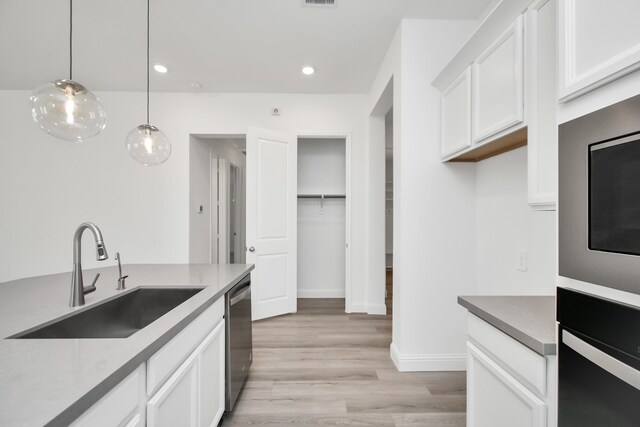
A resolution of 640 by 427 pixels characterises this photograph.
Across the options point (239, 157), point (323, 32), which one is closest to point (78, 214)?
point (239, 157)

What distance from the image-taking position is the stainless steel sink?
1177 millimetres

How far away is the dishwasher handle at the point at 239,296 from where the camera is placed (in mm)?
1902

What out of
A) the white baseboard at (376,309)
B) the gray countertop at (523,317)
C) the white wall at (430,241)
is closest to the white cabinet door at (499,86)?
the white wall at (430,241)

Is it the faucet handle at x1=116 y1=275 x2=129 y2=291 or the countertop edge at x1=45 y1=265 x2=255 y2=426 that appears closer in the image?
the countertop edge at x1=45 y1=265 x2=255 y2=426

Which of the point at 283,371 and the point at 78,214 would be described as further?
the point at 78,214

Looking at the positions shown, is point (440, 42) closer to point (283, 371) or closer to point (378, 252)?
point (378, 252)

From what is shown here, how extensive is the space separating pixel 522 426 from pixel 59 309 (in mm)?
1874

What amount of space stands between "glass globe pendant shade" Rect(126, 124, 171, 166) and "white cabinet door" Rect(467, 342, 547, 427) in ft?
8.30

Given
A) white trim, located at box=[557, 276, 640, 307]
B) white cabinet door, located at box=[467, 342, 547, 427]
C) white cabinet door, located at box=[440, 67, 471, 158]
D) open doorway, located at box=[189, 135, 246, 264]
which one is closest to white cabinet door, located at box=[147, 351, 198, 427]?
white cabinet door, located at box=[467, 342, 547, 427]

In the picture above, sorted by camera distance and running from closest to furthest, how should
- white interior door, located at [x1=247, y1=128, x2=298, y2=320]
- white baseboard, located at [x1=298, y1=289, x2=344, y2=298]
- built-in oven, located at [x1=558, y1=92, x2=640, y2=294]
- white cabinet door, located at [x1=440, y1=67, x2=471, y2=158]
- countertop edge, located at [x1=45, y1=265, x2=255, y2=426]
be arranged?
countertop edge, located at [x1=45, y1=265, x2=255, y2=426] < built-in oven, located at [x1=558, y1=92, x2=640, y2=294] < white cabinet door, located at [x1=440, y1=67, x2=471, y2=158] < white interior door, located at [x1=247, y1=128, x2=298, y2=320] < white baseboard, located at [x1=298, y1=289, x2=344, y2=298]

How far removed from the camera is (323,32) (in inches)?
105

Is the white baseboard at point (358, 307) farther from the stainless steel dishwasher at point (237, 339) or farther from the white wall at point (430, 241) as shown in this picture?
the stainless steel dishwasher at point (237, 339)

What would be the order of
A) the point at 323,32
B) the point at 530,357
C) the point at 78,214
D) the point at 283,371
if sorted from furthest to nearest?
the point at 78,214 → the point at 323,32 → the point at 283,371 → the point at 530,357

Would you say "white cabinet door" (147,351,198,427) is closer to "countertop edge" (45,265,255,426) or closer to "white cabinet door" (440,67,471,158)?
"countertop edge" (45,265,255,426)
